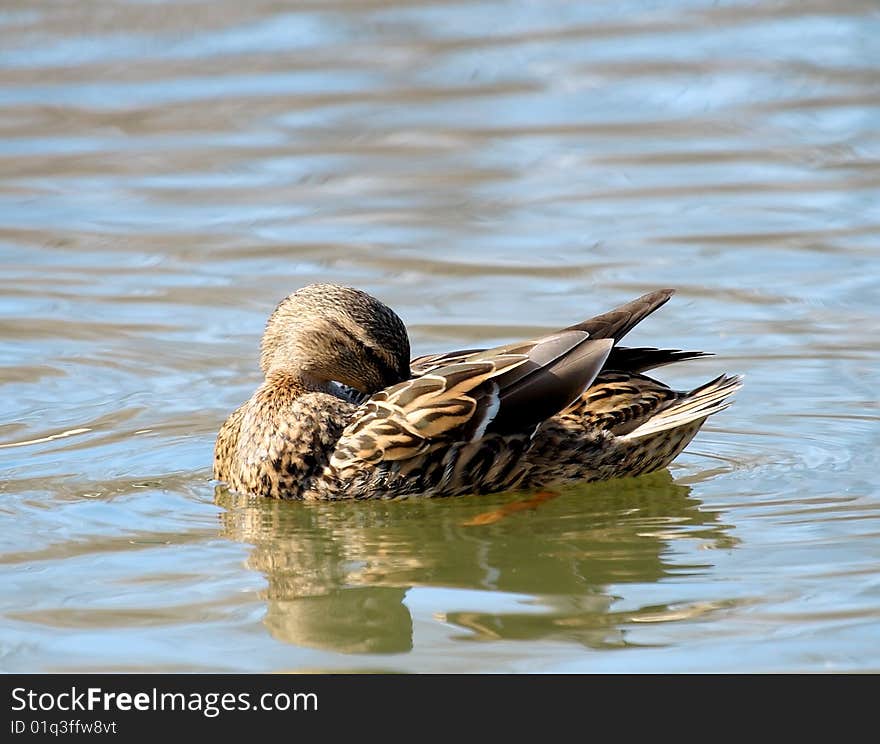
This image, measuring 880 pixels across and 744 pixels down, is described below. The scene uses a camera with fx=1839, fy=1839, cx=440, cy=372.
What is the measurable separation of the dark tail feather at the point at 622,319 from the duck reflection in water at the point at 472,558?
28.9 inches

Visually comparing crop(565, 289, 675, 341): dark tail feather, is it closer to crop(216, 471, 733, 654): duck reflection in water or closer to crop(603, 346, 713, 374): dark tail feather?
crop(603, 346, 713, 374): dark tail feather

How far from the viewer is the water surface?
6.62 meters

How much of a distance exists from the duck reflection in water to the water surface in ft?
0.08

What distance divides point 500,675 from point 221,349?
461cm

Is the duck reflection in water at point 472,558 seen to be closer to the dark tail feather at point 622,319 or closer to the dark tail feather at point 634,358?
the dark tail feather at point 634,358

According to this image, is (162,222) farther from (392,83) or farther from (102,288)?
(392,83)

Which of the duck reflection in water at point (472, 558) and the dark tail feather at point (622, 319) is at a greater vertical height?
the dark tail feather at point (622, 319)

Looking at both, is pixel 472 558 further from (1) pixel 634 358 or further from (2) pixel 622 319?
(1) pixel 634 358

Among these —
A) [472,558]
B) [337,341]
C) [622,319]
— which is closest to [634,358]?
[622,319]

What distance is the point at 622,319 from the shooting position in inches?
319

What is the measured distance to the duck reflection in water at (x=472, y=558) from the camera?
6.52 meters

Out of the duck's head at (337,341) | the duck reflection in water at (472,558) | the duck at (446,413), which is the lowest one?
the duck reflection in water at (472,558)

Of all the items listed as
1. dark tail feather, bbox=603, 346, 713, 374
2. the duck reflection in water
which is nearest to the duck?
dark tail feather, bbox=603, 346, 713, 374

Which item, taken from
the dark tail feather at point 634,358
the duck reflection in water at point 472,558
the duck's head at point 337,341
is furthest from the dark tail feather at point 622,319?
the duck's head at point 337,341
